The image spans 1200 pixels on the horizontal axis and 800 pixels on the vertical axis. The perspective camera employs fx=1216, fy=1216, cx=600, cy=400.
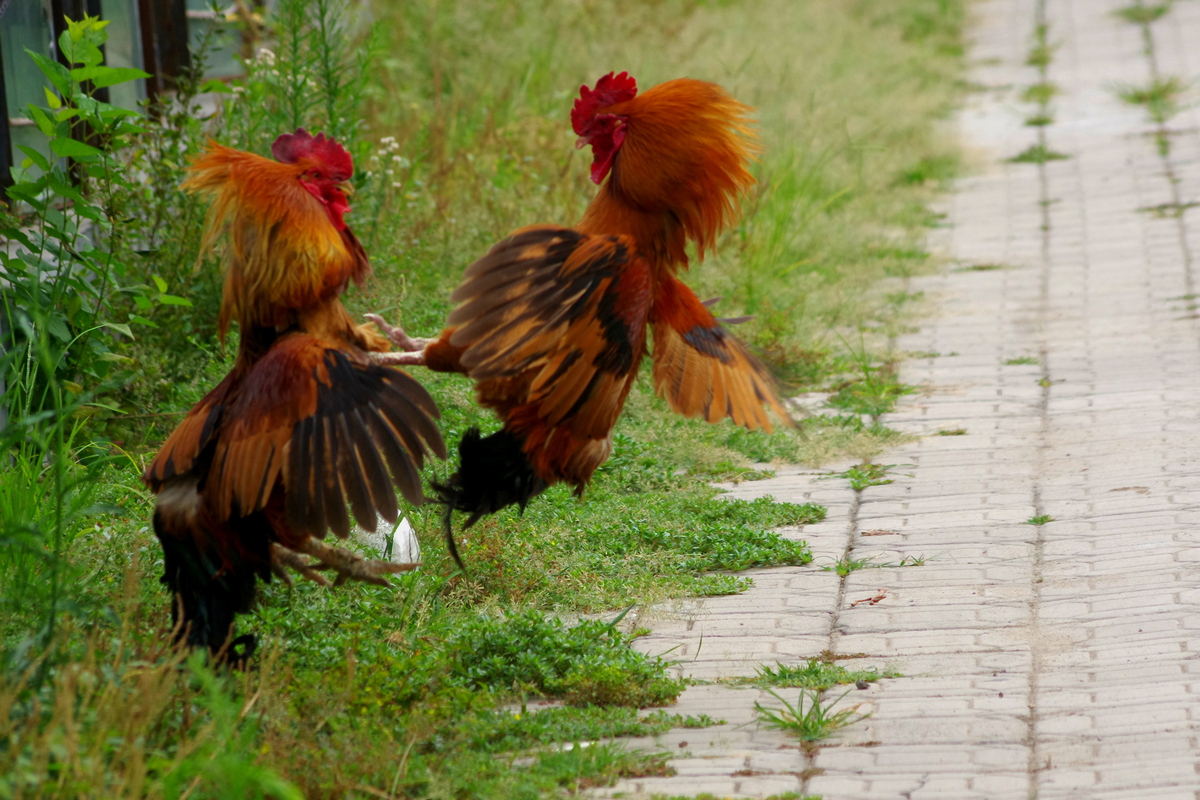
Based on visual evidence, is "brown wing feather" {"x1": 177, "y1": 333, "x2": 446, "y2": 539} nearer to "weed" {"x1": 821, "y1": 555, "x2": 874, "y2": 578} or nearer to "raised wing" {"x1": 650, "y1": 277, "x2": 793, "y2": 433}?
"raised wing" {"x1": 650, "y1": 277, "x2": 793, "y2": 433}

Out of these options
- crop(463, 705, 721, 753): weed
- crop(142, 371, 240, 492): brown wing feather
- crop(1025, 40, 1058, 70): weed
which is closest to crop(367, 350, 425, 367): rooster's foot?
crop(142, 371, 240, 492): brown wing feather

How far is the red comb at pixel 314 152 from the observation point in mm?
3504

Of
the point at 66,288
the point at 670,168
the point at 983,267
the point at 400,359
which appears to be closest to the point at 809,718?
the point at 400,359

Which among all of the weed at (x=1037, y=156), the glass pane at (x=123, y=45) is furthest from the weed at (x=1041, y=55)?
the glass pane at (x=123, y=45)

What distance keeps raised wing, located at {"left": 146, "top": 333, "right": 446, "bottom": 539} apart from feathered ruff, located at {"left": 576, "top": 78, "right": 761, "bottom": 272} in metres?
0.90

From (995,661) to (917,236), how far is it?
5491mm

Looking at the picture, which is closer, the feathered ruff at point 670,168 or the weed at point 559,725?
the weed at point 559,725

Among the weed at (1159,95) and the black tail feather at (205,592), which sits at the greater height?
the weed at (1159,95)

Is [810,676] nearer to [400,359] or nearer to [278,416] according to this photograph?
[400,359]

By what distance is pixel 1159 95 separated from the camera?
460 inches

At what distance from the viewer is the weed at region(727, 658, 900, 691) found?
12.1 ft

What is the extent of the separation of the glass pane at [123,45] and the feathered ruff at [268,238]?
4.22 metres

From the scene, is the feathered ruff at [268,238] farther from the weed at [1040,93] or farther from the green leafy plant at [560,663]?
the weed at [1040,93]

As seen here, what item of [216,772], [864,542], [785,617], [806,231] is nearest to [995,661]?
[785,617]
